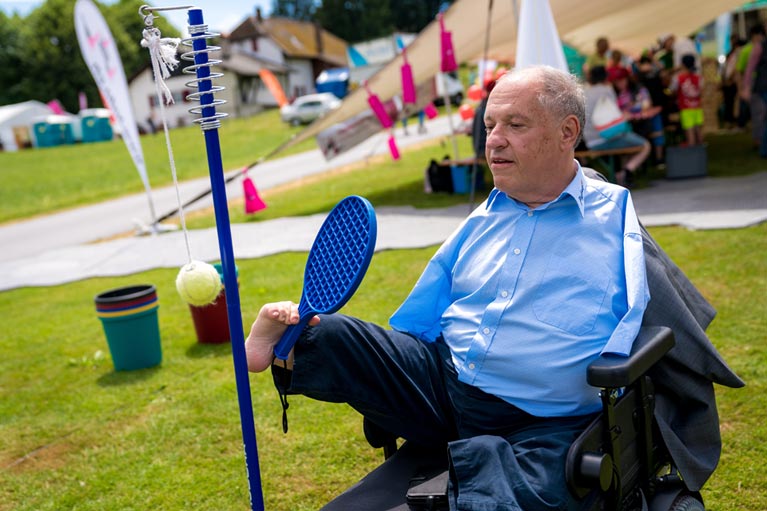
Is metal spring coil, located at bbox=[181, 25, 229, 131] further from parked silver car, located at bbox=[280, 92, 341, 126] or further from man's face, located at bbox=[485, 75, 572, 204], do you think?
parked silver car, located at bbox=[280, 92, 341, 126]

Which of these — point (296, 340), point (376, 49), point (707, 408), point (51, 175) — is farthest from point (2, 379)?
point (376, 49)

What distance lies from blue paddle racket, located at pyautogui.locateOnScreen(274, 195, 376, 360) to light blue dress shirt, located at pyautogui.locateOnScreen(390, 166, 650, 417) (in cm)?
43

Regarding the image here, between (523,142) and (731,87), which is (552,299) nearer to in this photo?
(523,142)

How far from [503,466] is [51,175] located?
25784mm

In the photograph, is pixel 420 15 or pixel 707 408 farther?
pixel 420 15

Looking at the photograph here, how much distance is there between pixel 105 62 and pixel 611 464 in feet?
28.4

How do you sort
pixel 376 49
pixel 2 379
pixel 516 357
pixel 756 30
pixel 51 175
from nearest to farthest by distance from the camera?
pixel 516 357
pixel 2 379
pixel 756 30
pixel 51 175
pixel 376 49

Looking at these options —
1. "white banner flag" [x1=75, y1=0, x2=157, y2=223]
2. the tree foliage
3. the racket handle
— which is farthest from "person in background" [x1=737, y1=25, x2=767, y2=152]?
the tree foliage

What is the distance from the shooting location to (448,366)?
232 cm

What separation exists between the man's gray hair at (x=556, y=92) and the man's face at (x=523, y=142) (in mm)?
22

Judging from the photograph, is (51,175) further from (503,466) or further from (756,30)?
(503,466)

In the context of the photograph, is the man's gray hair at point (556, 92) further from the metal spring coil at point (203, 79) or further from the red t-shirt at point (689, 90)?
the red t-shirt at point (689, 90)

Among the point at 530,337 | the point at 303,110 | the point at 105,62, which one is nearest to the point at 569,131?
the point at 530,337

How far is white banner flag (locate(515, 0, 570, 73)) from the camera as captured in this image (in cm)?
588
